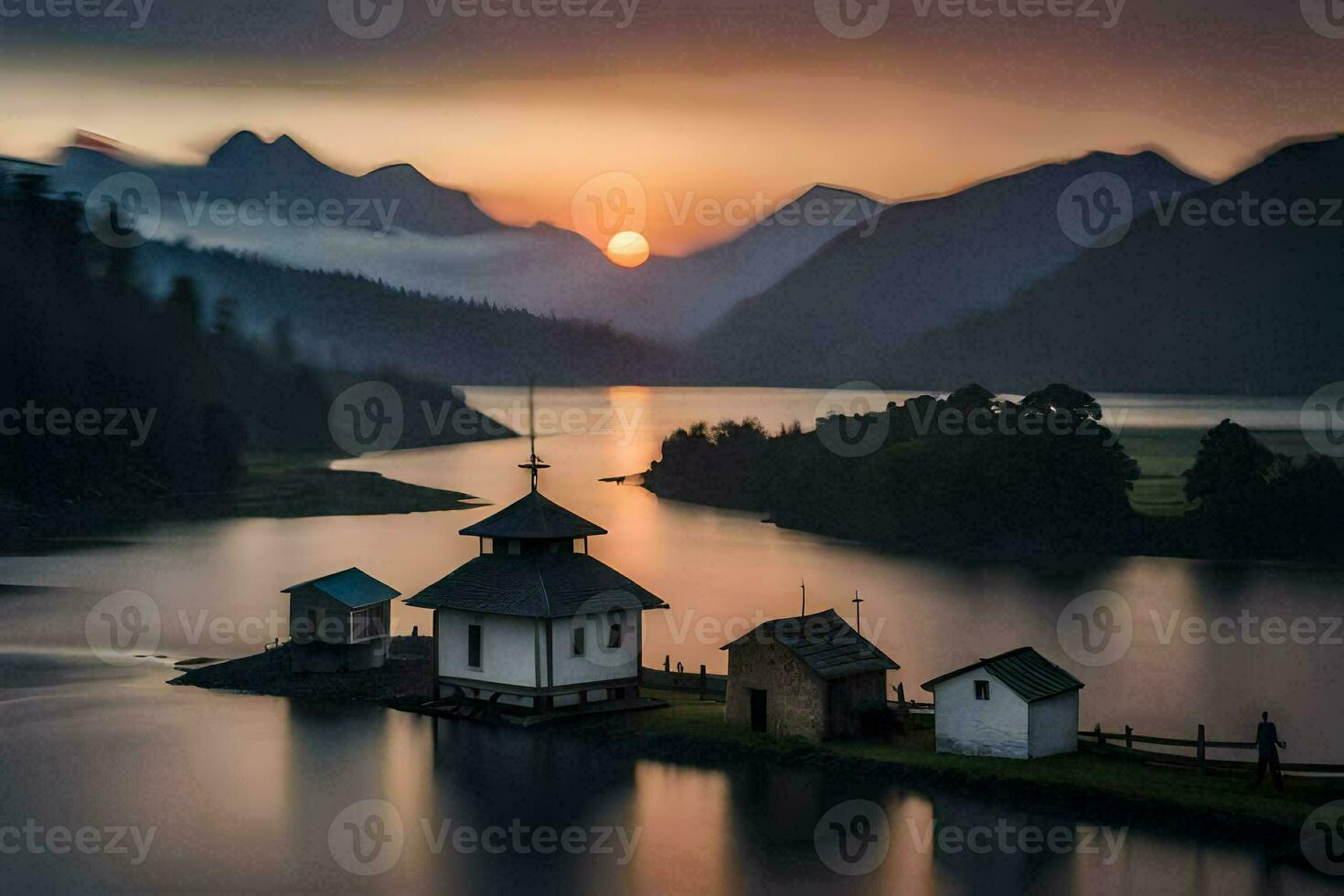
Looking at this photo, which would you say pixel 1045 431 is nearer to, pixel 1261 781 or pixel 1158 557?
pixel 1158 557

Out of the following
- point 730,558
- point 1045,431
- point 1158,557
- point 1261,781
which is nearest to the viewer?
point 1261,781

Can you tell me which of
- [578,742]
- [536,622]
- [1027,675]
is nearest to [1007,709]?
[1027,675]

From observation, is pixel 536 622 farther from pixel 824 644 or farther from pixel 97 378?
pixel 97 378

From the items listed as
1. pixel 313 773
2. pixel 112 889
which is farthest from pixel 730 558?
pixel 112 889

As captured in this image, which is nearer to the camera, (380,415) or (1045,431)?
(1045,431)

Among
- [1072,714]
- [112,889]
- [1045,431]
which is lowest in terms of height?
[112,889]

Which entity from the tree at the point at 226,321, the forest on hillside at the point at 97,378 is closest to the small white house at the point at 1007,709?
the forest on hillside at the point at 97,378

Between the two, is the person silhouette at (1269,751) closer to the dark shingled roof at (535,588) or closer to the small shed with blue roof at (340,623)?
the dark shingled roof at (535,588)
